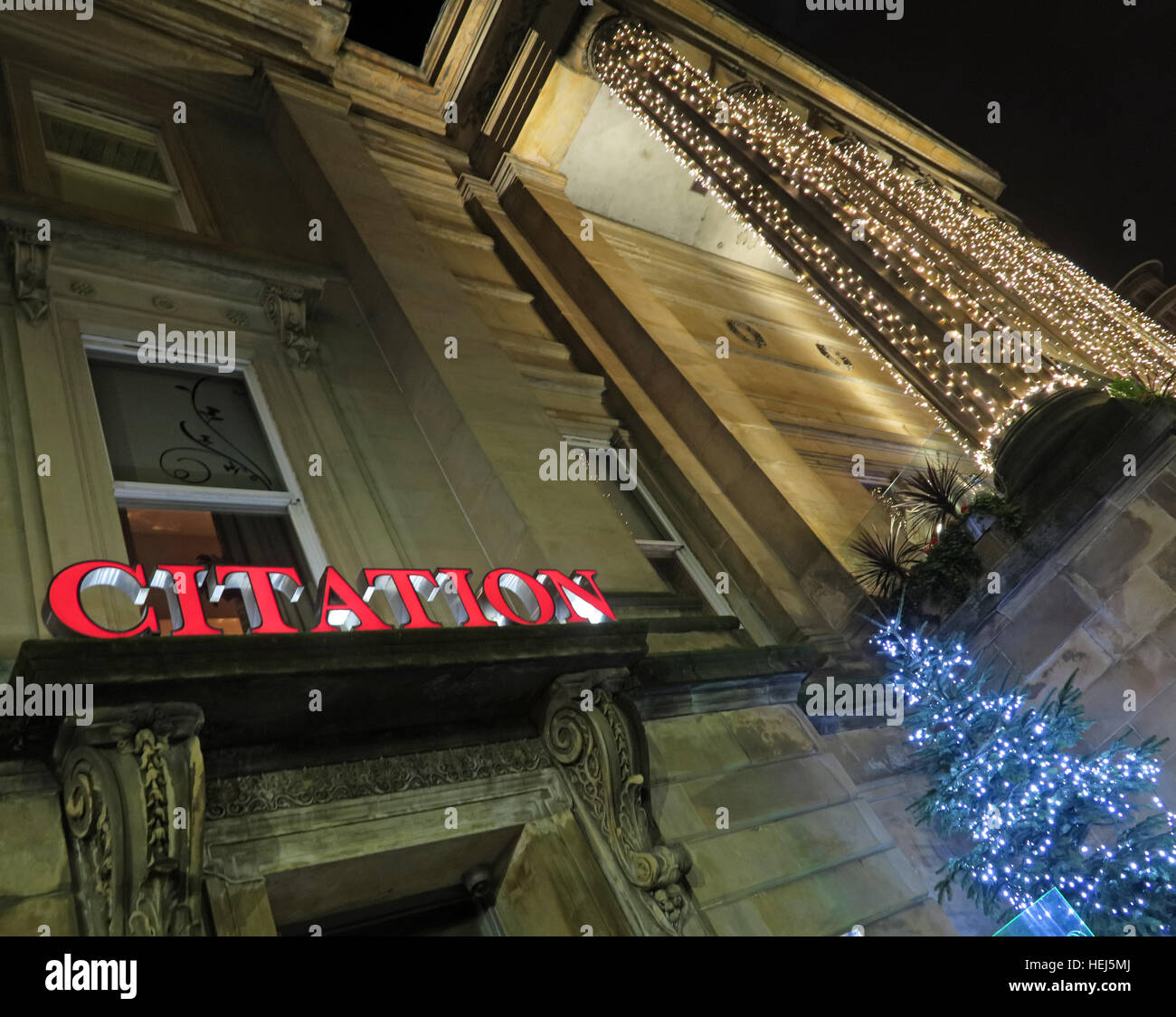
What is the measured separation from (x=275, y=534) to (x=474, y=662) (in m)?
2.99

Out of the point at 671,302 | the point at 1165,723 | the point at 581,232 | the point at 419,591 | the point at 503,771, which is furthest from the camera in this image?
the point at 671,302

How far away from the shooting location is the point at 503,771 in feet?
18.8

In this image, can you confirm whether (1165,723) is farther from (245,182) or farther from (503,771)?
(245,182)

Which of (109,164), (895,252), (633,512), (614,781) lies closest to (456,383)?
Result: (633,512)

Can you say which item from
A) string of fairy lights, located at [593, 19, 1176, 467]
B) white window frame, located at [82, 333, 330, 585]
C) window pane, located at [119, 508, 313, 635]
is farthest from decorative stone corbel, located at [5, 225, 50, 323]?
string of fairy lights, located at [593, 19, 1176, 467]

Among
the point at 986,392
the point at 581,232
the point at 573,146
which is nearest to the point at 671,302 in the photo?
the point at 581,232

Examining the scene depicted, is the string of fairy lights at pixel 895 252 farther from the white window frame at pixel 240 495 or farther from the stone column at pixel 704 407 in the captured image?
the white window frame at pixel 240 495

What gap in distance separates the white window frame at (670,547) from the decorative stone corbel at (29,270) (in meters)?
6.00

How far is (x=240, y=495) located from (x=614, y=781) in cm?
426

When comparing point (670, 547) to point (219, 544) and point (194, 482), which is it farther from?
point (194, 482)

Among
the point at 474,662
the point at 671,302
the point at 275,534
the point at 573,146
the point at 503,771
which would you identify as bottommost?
the point at 503,771

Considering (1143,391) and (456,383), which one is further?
(456,383)

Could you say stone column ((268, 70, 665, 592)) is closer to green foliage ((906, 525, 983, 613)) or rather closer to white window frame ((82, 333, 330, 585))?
white window frame ((82, 333, 330, 585))

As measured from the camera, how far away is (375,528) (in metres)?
7.43
